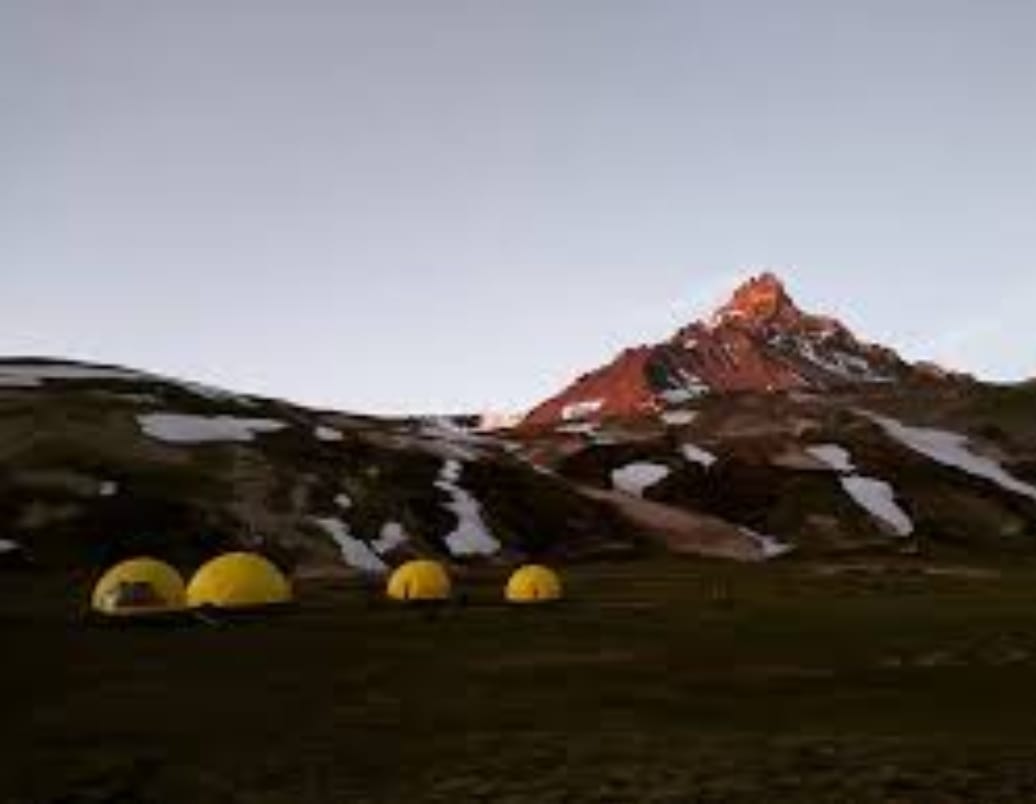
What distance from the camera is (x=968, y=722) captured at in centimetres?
4209

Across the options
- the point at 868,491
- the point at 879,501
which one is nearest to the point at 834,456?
the point at 868,491

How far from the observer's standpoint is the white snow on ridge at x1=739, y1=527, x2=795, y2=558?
15188cm

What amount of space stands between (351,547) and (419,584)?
34576 mm

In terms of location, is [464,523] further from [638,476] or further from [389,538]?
[638,476]

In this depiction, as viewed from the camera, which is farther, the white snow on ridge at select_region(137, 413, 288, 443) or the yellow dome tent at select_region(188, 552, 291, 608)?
the white snow on ridge at select_region(137, 413, 288, 443)

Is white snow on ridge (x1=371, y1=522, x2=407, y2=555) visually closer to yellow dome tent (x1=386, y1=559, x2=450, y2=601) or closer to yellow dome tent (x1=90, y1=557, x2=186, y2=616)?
yellow dome tent (x1=386, y1=559, x2=450, y2=601)

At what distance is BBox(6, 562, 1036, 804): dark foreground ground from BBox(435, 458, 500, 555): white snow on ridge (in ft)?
161

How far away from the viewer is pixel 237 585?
278 feet

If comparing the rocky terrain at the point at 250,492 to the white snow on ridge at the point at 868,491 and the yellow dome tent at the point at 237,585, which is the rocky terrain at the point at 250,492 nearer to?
the white snow on ridge at the point at 868,491

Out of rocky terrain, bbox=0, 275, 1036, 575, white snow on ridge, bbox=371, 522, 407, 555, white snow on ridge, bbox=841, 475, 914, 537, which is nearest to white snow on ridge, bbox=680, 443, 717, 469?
rocky terrain, bbox=0, 275, 1036, 575

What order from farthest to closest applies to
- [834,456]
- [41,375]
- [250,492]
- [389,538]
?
[834,456] → [41,375] → [250,492] → [389,538]

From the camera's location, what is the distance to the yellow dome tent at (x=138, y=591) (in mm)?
→ 80312

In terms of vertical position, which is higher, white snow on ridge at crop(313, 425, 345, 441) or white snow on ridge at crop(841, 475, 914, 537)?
white snow on ridge at crop(313, 425, 345, 441)

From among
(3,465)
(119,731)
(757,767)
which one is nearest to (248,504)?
(3,465)
